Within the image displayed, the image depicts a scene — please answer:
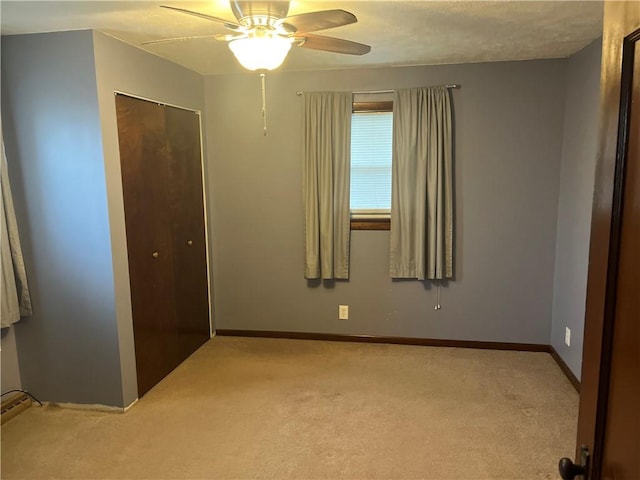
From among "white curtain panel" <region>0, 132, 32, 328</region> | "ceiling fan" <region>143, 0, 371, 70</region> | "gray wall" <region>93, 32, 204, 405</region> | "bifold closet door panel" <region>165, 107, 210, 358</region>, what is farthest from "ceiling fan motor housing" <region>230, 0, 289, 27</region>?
"white curtain panel" <region>0, 132, 32, 328</region>

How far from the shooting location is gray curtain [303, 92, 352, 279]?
3689 millimetres

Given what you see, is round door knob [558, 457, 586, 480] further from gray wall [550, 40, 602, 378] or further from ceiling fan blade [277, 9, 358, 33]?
gray wall [550, 40, 602, 378]

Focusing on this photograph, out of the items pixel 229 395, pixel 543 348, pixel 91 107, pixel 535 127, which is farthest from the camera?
pixel 543 348

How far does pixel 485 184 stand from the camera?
3629 millimetres

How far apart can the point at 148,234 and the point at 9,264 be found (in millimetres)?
793

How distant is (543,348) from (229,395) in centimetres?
250

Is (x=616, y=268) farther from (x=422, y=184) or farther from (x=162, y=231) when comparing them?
(x=162, y=231)

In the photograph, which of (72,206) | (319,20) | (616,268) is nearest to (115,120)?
(72,206)

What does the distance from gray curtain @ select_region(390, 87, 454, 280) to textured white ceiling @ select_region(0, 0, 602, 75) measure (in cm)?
37

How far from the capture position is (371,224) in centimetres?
381

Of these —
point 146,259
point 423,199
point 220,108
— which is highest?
point 220,108

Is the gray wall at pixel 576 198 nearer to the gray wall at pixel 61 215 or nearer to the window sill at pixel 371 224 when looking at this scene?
the window sill at pixel 371 224

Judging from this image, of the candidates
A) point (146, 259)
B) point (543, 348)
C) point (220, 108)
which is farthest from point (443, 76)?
point (146, 259)

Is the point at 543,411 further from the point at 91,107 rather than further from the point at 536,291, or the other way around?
the point at 91,107
